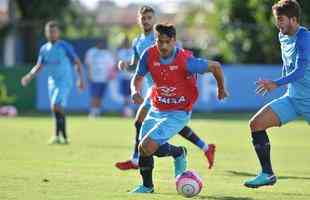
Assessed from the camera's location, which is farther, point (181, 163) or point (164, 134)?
point (181, 163)

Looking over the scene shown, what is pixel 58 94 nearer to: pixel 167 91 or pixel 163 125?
pixel 167 91

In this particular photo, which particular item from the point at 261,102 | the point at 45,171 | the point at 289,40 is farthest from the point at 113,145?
the point at 261,102

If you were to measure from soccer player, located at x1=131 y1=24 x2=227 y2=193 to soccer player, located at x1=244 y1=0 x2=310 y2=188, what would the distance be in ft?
1.97

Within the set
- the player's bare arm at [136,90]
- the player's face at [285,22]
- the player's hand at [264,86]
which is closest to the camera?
the player's hand at [264,86]

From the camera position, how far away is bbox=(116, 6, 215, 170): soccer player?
523 inches

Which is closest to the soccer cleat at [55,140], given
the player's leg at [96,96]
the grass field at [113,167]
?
the grass field at [113,167]

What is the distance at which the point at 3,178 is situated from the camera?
1177cm

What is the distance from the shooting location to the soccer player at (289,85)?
1066 cm

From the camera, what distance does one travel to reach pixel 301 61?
10.6m

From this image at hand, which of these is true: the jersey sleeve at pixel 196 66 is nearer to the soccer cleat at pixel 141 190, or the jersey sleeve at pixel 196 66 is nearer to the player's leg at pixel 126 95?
the soccer cleat at pixel 141 190

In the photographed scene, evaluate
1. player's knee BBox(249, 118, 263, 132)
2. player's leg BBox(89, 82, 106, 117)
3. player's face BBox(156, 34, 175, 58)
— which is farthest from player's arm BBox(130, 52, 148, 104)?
player's leg BBox(89, 82, 106, 117)

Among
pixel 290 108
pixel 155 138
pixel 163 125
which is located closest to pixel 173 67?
pixel 163 125

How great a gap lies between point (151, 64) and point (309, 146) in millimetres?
7712

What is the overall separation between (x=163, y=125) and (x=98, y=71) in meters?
18.4
